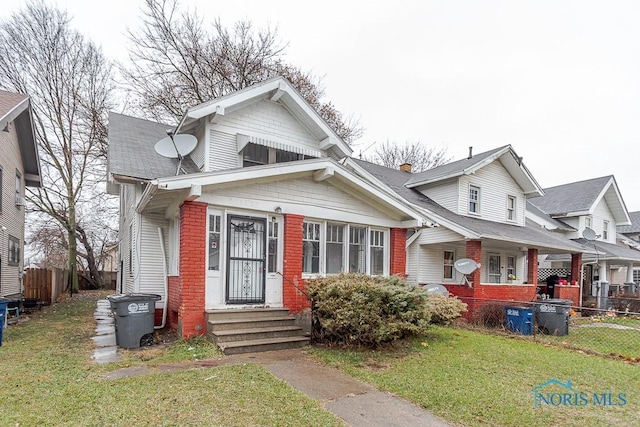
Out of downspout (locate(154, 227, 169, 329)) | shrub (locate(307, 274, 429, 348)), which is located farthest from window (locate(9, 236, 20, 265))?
shrub (locate(307, 274, 429, 348))

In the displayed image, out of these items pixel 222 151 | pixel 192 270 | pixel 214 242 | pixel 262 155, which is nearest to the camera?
pixel 192 270

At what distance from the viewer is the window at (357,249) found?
10.3 m

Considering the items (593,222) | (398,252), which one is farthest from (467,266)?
(593,222)

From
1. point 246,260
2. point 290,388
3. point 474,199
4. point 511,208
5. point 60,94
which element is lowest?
point 290,388

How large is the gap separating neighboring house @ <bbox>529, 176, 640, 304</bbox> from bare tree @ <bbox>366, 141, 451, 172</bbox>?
10.1 metres

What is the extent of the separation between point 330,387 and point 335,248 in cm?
501

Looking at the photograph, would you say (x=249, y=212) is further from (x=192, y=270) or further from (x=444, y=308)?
(x=444, y=308)

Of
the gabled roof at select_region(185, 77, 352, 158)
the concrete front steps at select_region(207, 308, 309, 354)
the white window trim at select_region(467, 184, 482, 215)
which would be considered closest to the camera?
the concrete front steps at select_region(207, 308, 309, 354)

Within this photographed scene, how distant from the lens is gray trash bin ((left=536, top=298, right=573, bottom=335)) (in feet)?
34.6

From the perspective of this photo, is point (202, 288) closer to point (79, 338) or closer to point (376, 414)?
point (79, 338)

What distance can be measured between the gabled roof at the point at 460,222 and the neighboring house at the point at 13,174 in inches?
454

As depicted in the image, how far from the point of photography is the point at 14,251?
14562 mm

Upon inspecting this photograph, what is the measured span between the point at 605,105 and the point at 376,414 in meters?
22.1

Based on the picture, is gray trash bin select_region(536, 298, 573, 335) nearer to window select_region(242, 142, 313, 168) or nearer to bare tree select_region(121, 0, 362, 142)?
window select_region(242, 142, 313, 168)
